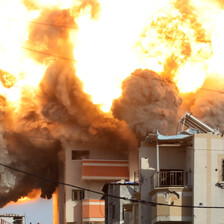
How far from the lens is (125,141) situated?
10594cm

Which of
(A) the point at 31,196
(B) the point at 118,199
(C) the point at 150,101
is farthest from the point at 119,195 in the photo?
(A) the point at 31,196

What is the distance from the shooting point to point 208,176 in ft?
227

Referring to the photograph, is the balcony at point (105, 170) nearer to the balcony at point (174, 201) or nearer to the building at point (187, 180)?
the building at point (187, 180)

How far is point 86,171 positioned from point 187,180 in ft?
A: 123

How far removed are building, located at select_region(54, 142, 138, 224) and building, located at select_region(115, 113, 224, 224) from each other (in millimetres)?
33641

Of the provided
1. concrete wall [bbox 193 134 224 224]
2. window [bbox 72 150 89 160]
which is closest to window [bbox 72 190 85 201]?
window [bbox 72 150 89 160]

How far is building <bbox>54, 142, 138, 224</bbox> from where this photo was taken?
108m

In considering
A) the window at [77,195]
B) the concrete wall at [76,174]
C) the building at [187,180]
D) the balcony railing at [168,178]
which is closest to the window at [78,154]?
the concrete wall at [76,174]

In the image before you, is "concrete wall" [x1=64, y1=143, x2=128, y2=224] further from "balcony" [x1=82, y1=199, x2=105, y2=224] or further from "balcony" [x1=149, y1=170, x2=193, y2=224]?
"balcony" [x1=149, y1=170, x2=193, y2=224]

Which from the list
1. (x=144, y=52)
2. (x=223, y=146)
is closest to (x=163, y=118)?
(x=144, y=52)

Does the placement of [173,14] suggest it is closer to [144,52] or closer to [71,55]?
[144,52]

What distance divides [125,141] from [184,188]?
36456mm

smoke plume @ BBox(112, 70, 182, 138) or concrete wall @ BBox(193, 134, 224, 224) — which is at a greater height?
smoke plume @ BBox(112, 70, 182, 138)

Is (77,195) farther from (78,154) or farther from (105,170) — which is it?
(78,154)
